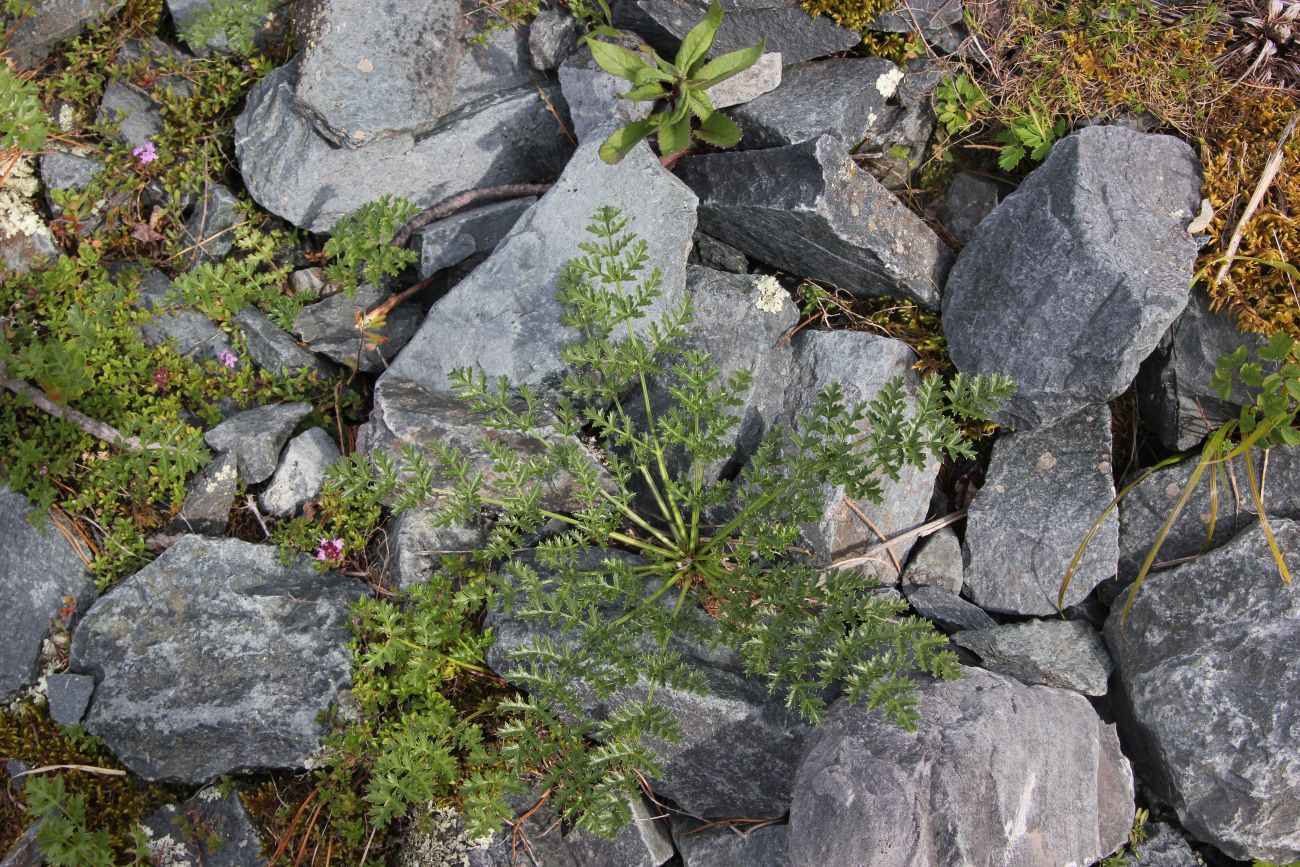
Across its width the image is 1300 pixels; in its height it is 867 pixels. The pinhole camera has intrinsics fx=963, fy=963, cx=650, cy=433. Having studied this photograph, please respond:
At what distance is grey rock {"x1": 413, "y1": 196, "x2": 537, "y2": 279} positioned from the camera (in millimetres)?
5559

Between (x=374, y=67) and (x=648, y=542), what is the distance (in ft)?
10.2

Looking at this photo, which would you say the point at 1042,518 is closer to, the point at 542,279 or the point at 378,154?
the point at 542,279

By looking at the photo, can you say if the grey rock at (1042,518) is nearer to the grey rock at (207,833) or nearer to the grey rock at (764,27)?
the grey rock at (764,27)

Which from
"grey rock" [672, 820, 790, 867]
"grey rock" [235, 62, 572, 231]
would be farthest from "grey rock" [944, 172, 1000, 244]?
"grey rock" [672, 820, 790, 867]

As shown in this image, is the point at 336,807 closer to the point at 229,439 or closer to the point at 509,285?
the point at 229,439

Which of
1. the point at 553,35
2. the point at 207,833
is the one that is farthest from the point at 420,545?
the point at 553,35

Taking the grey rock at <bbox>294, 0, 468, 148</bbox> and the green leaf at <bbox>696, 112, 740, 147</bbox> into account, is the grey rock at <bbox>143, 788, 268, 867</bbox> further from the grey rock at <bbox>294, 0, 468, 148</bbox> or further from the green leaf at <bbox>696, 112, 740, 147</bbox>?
the green leaf at <bbox>696, 112, 740, 147</bbox>

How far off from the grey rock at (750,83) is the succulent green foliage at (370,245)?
1879mm

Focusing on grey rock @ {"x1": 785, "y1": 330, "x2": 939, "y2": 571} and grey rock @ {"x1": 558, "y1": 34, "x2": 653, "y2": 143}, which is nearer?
grey rock @ {"x1": 785, "y1": 330, "x2": 939, "y2": 571}

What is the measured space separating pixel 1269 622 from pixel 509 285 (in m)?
4.03

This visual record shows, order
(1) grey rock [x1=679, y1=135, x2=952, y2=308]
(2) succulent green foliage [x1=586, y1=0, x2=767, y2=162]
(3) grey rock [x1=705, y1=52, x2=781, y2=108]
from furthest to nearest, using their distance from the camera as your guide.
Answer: (3) grey rock [x1=705, y1=52, x2=781, y2=108]
(1) grey rock [x1=679, y1=135, x2=952, y2=308]
(2) succulent green foliage [x1=586, y1=0, x2=767, y2=162]

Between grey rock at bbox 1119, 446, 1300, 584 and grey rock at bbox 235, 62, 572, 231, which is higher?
grey rock at bbox 235, 62, 572, 231

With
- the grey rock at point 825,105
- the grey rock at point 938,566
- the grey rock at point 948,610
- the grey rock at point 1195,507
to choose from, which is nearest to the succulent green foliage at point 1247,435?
the grey rock at point 1195,507

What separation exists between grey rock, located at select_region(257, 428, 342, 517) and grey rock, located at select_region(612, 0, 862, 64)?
3068 millimetres
